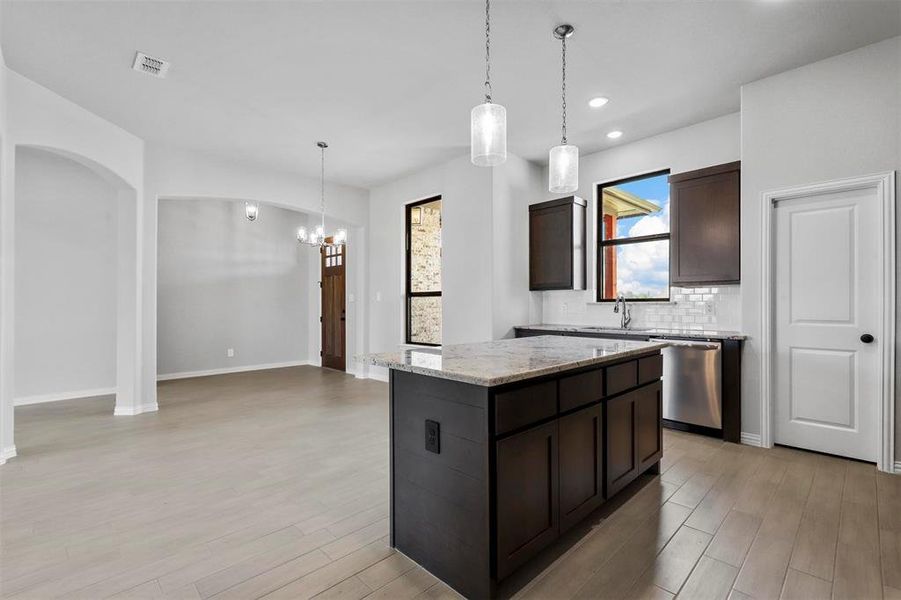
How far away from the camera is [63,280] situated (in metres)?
Result: 5.43

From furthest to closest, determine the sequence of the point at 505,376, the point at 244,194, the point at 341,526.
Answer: the point at 244,194
the point at 341,526
the point at 505,376

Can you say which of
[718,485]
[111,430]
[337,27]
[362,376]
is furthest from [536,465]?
[362,376]

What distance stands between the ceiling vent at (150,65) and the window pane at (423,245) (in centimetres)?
354

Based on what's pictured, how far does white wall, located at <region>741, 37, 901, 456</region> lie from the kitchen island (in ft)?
Answer: 6.68

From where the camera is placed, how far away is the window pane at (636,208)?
188 inches

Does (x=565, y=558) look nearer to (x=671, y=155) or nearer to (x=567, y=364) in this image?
(x=567, y=364)

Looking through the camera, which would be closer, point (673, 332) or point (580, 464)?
point (580, 464)

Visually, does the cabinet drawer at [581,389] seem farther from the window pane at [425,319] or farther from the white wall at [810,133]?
the window pane at [425,319]

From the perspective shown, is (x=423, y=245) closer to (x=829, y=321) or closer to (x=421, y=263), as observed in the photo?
(x=421, y=263)

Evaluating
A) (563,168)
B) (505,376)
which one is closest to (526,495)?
(505,376)

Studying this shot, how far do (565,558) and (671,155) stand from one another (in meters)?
4.15

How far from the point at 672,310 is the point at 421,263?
3429 mm

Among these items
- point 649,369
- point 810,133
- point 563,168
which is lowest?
point 649,369

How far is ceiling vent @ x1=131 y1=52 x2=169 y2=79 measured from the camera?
→ 3.20m
